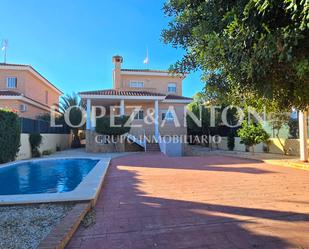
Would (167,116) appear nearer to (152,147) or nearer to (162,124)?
(162,124)

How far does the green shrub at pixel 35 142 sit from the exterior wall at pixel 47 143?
0.42 m

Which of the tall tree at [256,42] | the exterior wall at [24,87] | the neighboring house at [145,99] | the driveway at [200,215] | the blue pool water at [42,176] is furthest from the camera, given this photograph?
the neighboring house at [145,99]

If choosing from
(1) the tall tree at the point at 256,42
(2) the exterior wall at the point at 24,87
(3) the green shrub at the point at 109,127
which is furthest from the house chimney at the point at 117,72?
(1) the tall tree at the point at 256,42

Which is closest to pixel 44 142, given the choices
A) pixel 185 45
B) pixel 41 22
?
pixel 41 22

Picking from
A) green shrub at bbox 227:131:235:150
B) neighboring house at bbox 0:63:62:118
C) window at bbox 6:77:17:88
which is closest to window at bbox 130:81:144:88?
neighboring house at bbox 0:63:62:118

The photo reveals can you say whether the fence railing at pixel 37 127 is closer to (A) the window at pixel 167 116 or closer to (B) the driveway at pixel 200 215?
(A) the window at pixel 167 116

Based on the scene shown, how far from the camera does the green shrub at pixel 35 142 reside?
898 inches

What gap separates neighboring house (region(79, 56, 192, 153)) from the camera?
29.7 metres

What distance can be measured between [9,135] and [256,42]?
17.1 meters

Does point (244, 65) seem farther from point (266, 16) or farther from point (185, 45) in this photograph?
point (185, 45)

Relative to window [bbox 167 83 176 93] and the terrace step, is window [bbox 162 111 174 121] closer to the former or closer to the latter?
window [bbox 167 83 176 93]

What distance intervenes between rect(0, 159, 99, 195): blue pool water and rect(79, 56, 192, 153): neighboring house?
9328 millimetres

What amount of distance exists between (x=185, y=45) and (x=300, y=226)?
426 cm

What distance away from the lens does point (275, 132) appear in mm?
23609
